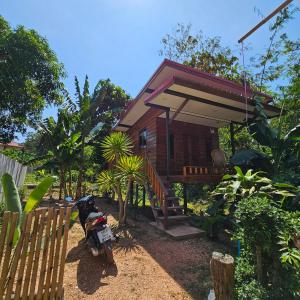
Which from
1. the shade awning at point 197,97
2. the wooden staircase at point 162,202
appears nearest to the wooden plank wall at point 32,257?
the wooden staircase at point 162,202

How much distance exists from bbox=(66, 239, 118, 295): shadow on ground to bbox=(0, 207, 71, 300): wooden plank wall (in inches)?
36.1

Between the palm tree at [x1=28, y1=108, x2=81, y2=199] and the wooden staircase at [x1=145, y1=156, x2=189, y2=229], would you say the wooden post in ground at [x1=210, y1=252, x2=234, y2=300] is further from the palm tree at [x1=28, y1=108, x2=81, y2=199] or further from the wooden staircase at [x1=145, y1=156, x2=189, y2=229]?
the palm tree at [x1=28, y1=108, x2=81, y2=199]

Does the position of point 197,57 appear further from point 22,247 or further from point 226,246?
point 22,247

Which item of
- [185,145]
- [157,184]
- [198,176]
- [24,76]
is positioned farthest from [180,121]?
[24,76]

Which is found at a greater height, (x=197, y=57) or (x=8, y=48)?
(x=197, y=57)

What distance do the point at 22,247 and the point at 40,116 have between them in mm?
12332

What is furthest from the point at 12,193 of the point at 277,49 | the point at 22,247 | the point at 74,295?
the point at 277,49

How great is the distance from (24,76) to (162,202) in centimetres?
1087

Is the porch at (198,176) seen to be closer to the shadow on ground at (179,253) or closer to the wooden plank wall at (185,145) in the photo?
the wooden plank wall at (185,145)

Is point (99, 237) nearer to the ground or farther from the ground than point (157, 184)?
nearer to the ground

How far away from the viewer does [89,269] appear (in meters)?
4.42

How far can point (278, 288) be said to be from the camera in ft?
9.23

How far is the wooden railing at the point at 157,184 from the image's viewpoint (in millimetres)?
7056

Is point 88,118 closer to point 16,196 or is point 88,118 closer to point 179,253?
point 16,196
